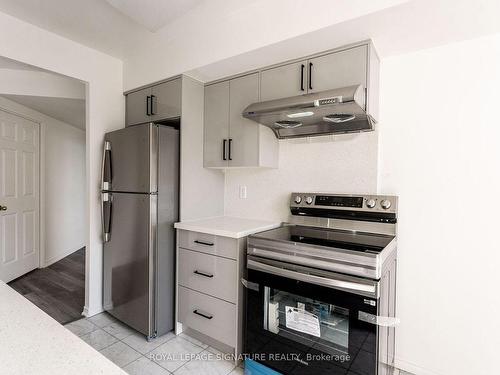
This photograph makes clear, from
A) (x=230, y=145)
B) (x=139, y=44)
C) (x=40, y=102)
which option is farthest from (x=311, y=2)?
(x=40, y=102)

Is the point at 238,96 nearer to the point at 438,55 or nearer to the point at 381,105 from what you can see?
the point at 381,105

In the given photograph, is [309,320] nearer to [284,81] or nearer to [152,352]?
[152,352]

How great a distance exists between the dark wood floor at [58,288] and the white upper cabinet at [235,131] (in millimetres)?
1957

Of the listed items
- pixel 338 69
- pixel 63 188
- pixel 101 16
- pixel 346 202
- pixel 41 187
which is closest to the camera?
Result: pixel 338 69

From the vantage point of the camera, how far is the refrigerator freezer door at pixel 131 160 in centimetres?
215

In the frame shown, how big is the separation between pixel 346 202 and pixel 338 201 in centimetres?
6

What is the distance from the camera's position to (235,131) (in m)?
2.28

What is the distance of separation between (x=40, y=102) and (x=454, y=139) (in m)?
4.12

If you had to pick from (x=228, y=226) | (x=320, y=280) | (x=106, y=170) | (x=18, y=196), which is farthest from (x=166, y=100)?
(x=18, y=196)

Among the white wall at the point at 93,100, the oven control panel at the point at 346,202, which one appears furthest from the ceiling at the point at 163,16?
the oven control panel at the point at 346,202

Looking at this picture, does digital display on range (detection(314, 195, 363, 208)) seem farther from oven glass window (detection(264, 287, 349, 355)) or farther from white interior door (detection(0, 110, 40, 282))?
white interior door (detection(0, 110, 40, 282))

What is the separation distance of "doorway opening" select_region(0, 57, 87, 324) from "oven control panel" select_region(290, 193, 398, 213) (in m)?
2.29

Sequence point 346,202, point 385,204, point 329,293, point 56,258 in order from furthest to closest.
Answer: point 56,258, point 346,202, point 385,204, point 329,293

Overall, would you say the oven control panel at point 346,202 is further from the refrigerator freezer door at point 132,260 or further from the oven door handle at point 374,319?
the refrigerator freezer door at point 132,260
